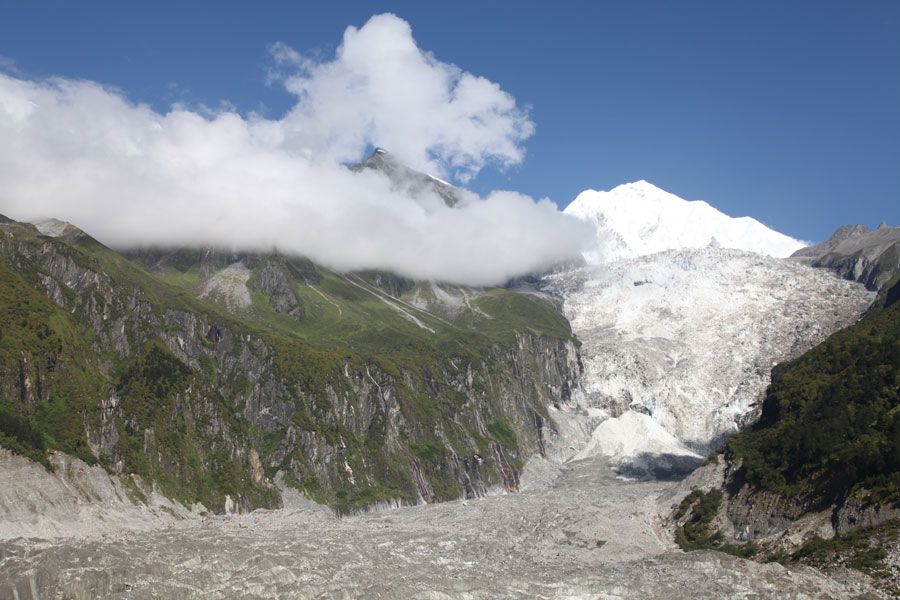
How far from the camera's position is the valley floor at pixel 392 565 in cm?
8825

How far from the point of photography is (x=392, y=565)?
368 ft

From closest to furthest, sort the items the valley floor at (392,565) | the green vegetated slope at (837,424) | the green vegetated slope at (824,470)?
1. the valley floor at (392,565)
2. the green vegetated slope at (824,470)
3. the green vegetated slope at (837,424)

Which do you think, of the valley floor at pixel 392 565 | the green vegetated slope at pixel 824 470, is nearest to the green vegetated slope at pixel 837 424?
the green vegetated slope at pixel 824 470

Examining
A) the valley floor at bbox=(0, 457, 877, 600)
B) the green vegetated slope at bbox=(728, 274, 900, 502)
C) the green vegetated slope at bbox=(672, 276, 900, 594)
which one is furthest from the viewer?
the green vegetated slope at bbox=(728, 274, 900, 502)

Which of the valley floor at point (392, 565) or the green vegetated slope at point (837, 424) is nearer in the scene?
the valley floor at point (392, 565)

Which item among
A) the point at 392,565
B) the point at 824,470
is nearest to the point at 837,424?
the point at 824,470

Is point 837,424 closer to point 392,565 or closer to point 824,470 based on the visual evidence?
point 824,470

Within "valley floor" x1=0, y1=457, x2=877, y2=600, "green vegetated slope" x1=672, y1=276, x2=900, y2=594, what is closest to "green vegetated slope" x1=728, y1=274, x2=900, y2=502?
"green vegetated slope" x1=672, y1=276, x2=900, y2=594

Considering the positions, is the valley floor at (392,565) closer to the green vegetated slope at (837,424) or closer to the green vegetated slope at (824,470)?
the green vegetated slope at (824,470)

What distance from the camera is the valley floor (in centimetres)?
8825

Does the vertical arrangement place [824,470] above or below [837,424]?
below

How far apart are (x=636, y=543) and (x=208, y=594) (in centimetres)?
7863

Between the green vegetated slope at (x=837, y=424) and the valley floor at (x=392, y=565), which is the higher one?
the green vegetated slope at (x=837, y=424)

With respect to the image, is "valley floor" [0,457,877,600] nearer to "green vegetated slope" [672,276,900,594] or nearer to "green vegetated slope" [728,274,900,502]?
"green vegetated slope" [672,276,900,594]
